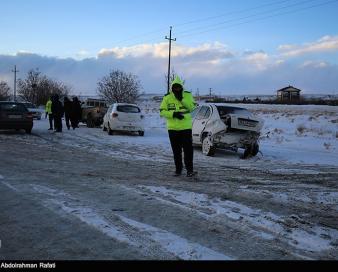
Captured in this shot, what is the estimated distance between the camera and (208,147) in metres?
14.6

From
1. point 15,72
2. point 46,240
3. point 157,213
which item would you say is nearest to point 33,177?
point 157,213

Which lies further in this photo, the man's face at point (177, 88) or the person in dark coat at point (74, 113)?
the person in dark coat at point (74, 113)

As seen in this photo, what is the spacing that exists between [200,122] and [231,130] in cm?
147

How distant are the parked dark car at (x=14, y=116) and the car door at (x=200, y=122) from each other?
8.94 meters

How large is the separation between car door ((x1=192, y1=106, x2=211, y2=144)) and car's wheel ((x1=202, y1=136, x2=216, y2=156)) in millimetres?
473

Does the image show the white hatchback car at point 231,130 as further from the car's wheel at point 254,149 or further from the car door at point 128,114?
the car door at point 128,114

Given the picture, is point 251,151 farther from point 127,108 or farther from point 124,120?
point 127,108

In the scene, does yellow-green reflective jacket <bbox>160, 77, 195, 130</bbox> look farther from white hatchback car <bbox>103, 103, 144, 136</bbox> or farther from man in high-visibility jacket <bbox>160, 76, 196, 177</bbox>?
white hatchback car <bbox>103, 103, 144, 136</bbox>

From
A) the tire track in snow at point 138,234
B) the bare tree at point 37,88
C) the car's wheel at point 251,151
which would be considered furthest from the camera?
the bare tree at point 37,88

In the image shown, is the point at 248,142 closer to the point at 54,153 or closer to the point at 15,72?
the point at 54,153

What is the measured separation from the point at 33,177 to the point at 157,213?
368 cm

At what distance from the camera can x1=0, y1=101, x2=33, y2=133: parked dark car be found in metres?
20.8

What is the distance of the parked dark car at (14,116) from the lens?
2081 centimetres

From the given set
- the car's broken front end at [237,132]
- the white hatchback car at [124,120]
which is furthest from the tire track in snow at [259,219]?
the white hatchback car at [124,120]
